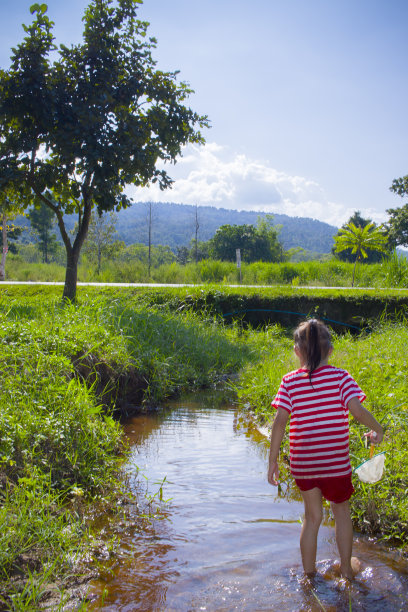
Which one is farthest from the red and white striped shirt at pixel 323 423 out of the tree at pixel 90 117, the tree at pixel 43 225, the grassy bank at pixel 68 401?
the tree at pixel 43 225

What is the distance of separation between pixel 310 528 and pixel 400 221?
4129 cm

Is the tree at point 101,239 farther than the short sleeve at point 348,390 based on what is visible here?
Yes

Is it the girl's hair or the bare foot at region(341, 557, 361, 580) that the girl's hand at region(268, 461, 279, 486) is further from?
the bare foot at region(341, 557, 361, 580)

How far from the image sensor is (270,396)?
6020 mm

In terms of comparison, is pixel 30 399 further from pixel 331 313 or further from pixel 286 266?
pixel 286 266

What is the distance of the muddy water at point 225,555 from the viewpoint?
2.66m

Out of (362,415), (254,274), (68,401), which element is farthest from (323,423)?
(254,274)

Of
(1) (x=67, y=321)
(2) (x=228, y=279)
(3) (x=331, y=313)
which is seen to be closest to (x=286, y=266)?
(2) (x=228, y=279)

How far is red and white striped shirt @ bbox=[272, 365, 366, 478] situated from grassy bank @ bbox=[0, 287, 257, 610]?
4.65 feet

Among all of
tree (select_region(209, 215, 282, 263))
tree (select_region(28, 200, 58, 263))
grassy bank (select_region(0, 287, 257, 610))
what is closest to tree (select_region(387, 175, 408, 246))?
tree (select_region(209, 215, 282, 263))

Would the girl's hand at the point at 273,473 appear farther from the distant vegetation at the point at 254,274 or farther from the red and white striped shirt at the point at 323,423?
the distant vegetation at the point at 254,274

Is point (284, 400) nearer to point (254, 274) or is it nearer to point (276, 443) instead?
point (276, 443)

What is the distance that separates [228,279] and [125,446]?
48.3 feet

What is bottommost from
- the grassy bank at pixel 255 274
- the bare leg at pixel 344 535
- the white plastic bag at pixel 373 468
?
the bare leg at pixel 344 535
